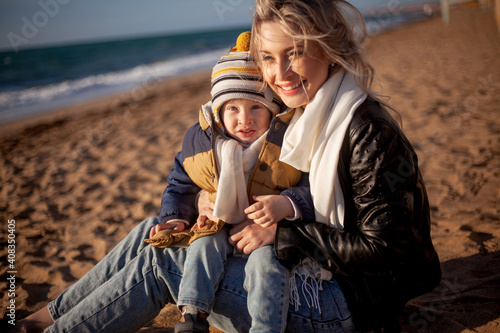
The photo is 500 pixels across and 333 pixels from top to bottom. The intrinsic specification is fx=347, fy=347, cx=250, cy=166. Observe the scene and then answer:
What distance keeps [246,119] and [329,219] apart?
748 mm

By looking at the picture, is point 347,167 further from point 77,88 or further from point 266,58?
point 77,88

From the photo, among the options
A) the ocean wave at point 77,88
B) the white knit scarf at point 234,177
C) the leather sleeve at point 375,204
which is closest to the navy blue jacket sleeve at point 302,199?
the leather sleeve at point 375,204

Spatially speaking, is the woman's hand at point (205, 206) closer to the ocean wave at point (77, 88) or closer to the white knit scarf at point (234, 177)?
the white knit scarf at point (234, 177)

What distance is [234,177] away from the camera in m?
1.88

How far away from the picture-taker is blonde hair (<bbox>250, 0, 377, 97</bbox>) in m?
1.57

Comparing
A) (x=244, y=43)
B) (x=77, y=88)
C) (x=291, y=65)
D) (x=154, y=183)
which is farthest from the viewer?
(x=77, y=88)

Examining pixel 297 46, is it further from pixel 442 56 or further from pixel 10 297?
pixel 442 56

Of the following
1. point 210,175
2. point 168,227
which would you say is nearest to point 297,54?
point 210,175

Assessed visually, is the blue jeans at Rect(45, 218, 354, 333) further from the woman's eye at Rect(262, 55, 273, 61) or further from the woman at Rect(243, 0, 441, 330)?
the woman's eye at Rect(262, 55, 273, 61)

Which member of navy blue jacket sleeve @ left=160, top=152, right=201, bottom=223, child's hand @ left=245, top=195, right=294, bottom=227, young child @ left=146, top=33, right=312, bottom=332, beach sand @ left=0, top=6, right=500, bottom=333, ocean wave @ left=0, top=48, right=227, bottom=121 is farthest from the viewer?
ocean wave @ left=0, top=48, right=227, bottom=121

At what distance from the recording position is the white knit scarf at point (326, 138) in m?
1.57

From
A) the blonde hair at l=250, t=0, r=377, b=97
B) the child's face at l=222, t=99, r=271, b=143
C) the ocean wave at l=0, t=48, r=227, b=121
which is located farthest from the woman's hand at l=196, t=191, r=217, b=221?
the ocean wave at l=0, t=48, r=227, b=121

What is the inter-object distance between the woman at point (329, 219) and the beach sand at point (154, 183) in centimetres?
67

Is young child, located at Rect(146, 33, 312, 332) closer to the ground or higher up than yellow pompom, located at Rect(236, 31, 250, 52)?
closer to the ground
